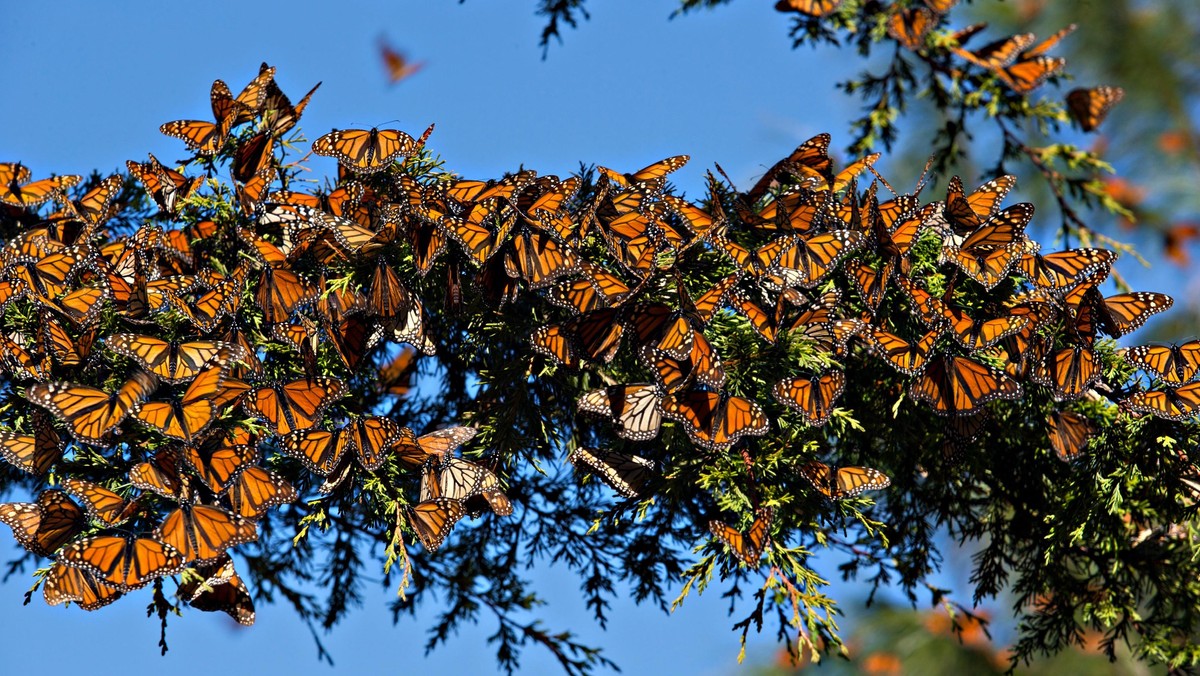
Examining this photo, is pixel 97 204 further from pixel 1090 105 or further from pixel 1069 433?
pixel 1090 105

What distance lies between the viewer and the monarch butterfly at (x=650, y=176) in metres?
2.84

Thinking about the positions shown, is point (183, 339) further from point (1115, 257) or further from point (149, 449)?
point (1115, 257)

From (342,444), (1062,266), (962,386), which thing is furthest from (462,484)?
(1062,266)

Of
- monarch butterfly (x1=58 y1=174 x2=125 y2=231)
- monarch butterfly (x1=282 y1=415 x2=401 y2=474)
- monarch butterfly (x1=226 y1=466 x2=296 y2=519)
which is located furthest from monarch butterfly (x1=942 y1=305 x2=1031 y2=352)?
monarch butterfly (x1=58 y1=174 x2=125 y2=231)

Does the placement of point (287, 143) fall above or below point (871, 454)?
above

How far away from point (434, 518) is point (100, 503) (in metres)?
0.73

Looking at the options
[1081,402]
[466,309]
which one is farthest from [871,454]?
[466,309]

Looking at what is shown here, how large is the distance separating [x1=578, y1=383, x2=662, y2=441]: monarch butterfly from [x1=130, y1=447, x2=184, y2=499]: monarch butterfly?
0.91 m

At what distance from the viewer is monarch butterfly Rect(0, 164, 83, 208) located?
3281 millimetres

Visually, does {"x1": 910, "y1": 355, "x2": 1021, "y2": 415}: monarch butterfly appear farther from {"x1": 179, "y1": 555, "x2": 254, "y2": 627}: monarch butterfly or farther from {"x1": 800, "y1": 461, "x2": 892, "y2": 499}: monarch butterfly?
{"x1": 179, "y1": 555, "x2": 254, "y2": 627}: monarch butterfly

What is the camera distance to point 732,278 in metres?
2.66

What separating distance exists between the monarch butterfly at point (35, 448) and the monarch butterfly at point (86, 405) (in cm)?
11

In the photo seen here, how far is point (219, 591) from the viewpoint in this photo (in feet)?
8.84

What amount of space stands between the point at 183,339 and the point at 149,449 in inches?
10.8
